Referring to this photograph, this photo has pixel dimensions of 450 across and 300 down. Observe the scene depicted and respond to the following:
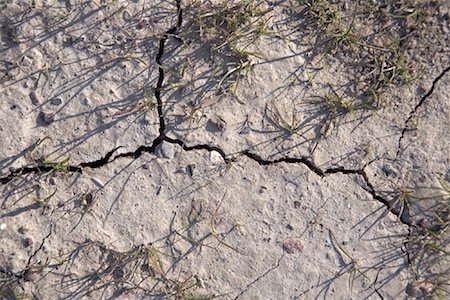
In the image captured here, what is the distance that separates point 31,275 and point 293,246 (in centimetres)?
152

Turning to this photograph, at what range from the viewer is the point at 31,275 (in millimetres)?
3205

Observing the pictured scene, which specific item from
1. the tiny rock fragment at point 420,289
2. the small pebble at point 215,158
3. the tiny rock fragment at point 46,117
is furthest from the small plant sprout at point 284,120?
the tiny rock fragment at point 46,117

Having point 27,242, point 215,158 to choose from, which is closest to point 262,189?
point 215,158

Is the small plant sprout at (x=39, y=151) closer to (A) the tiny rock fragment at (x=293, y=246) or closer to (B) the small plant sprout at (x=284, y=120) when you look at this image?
(B) the small plant sprout at (x=284, y=120)

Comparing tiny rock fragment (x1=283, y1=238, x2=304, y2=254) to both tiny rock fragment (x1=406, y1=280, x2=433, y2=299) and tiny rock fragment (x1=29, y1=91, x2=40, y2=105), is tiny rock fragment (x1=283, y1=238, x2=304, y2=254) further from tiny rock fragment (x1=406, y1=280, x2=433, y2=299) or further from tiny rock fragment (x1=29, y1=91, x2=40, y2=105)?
tiny rock fragment (x1=29, y1=91, x2=40, y2=105)

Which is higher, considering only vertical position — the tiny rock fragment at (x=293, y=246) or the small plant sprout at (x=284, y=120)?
the small plant sprout at (x=284, y=120)

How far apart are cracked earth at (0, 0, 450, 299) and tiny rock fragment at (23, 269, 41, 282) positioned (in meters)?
0.02

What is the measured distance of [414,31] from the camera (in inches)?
135

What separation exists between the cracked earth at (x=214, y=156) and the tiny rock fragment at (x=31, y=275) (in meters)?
0.02

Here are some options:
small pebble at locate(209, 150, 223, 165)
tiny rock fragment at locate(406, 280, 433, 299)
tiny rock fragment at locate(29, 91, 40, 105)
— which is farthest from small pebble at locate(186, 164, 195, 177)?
tiny rock fragment at locate(406, 280, 433, 299)

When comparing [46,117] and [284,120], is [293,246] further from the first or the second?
[46,117]

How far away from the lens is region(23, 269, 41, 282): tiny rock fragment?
10.5 ft

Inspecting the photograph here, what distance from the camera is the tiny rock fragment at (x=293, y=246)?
3.30 m

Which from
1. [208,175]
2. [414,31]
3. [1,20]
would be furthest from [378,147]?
[1,20]
